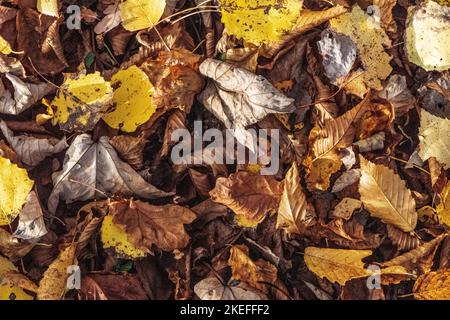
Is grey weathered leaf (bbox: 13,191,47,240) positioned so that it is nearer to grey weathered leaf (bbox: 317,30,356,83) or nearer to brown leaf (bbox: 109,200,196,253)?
brown leaf (bbox: 109,200,196,253)

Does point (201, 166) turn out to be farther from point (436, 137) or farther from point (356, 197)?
point (436, 137)

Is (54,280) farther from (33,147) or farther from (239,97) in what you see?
(239,97)

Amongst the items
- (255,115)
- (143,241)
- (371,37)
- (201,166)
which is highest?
(371,37)

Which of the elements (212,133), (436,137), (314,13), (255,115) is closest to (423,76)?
(436,137)

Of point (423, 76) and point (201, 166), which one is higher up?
point (423, 76)

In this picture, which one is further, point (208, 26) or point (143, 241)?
point (208, 26)

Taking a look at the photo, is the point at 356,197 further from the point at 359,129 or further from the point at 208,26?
the point at 208,26

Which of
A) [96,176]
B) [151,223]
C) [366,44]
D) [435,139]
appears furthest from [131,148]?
[435,139]
